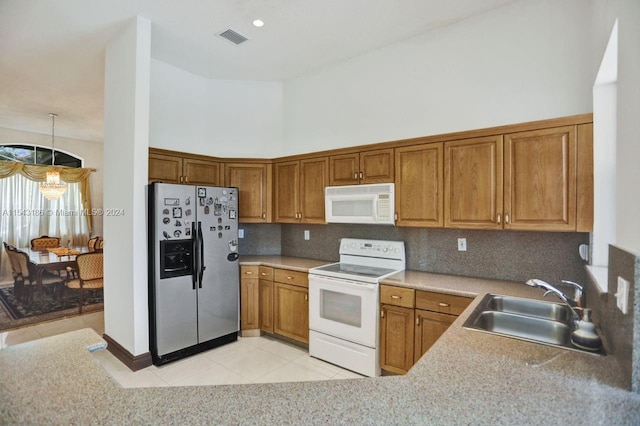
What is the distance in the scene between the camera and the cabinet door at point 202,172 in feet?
11.9

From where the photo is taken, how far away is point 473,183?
259 cm

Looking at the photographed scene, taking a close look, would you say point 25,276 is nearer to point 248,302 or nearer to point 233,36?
point 248,302

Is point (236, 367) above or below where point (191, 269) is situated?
below

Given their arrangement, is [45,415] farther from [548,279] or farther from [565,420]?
[548,279]

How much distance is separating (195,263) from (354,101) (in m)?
2.48

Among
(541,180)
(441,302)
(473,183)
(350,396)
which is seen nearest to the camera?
(350,396)

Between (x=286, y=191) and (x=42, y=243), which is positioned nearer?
(x=286, y=191)

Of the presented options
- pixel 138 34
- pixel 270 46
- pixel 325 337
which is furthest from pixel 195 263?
pixel 270 46

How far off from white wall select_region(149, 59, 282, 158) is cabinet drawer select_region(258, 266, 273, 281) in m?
1.54

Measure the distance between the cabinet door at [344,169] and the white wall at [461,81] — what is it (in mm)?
374

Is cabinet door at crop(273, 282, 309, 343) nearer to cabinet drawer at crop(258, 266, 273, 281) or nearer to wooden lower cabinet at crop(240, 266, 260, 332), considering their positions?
cabinet drawer at crop(258, 266, 273, 281)

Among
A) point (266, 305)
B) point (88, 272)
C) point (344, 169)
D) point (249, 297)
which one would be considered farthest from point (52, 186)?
point (344, 169)

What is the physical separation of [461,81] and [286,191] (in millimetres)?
2172

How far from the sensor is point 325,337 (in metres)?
3.04
